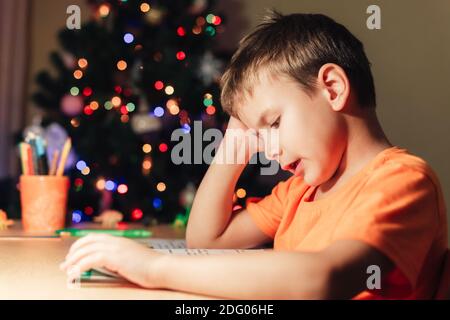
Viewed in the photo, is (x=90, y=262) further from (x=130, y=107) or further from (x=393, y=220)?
(x=130, y=107)

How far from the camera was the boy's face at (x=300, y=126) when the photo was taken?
773 millimetres

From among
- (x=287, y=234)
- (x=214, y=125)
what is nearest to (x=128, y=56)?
(x=214, y=125)

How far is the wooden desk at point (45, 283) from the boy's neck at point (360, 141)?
32cm

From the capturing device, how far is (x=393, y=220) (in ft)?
2.03

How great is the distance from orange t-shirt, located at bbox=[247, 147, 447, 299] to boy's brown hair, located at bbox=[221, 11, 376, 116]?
13 cm

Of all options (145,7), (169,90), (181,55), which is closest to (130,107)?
(169,90)

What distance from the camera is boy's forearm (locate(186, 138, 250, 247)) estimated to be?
1051mm

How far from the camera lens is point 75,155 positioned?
6.19ft

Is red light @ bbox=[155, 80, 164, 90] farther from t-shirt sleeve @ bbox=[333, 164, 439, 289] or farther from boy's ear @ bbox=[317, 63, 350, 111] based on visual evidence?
t-shirt sleeve @ bbox=[333, 164, 439, 289]

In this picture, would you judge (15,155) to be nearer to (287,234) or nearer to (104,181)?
(104,181)

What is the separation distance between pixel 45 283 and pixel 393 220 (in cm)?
40

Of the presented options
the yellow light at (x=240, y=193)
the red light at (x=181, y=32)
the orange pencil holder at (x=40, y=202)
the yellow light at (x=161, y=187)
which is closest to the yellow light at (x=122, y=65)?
the red light at (x=181, y=32)

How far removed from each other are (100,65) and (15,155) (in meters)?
0.71

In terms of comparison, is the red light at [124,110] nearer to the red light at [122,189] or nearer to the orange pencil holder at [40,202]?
the red light at [122,189]
